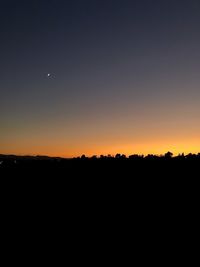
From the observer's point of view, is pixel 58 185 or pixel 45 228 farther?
pixel 58 185

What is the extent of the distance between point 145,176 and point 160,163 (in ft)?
13.7

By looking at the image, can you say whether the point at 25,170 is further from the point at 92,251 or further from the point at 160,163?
the point at 92,251

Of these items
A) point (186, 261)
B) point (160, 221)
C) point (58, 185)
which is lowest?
point (186, 261)

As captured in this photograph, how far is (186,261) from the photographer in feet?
59.2

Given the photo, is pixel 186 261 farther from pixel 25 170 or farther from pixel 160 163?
pixel 25 170

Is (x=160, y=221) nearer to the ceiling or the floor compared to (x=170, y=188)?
nearer to the floor

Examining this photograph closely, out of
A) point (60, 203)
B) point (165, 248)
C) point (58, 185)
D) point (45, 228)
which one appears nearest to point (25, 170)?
point (58, 185)

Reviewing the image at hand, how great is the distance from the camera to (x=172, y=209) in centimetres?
2331

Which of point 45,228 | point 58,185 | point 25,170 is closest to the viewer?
point 45,228

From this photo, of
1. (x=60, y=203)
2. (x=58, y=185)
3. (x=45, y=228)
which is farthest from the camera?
(x=58, y=185)

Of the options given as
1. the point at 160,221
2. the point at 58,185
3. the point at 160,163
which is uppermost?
the point at 160,163

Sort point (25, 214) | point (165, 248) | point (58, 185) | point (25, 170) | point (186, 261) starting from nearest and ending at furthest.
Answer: point (186, 261) → point (165, 248) → point (25, 214) → point (58, 185) → point (25, 170)

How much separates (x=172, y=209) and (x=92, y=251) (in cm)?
641

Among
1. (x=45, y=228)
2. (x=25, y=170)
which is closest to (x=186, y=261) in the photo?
(x=45, y=228)
